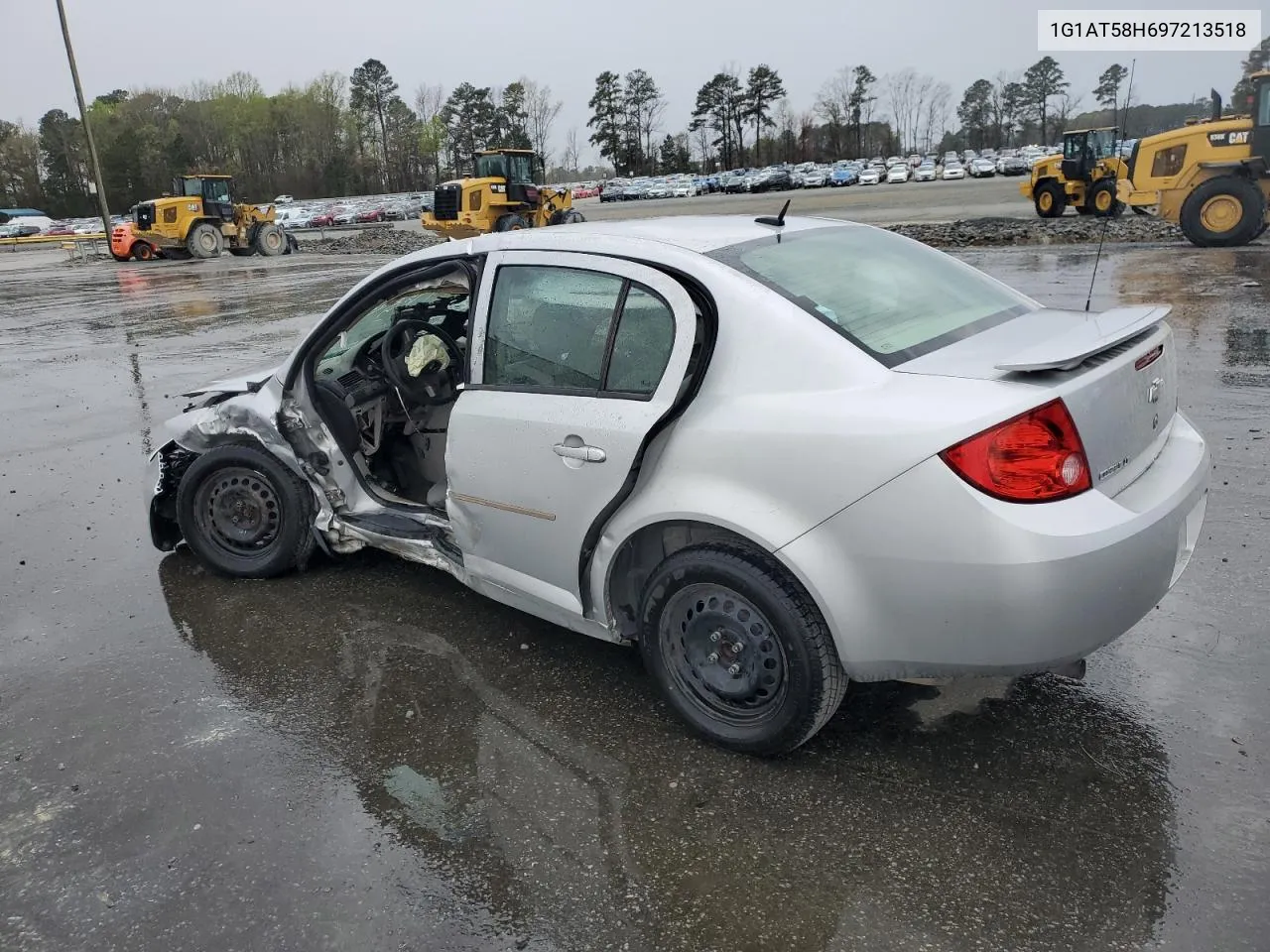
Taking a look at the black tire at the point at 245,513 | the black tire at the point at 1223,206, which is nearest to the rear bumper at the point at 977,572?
the black tire at the point at 245,513

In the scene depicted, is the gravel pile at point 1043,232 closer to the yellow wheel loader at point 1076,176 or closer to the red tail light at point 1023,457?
the yellow wheel loader at point 1076,176

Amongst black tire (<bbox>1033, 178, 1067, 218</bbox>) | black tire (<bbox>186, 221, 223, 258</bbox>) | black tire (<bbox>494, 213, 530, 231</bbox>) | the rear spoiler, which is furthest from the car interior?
black tire (<bbox>186, 221, 223, 258</bbox>)

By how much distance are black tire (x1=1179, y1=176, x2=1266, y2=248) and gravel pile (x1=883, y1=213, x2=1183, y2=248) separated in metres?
1.78

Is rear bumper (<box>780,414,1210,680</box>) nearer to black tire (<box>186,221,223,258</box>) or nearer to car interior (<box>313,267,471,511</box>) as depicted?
car interior (<box>313,267,471,511</box>)

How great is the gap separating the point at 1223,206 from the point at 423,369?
17448 mm

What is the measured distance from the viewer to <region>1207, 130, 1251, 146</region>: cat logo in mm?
16672

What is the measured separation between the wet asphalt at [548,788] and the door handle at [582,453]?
3.03ft

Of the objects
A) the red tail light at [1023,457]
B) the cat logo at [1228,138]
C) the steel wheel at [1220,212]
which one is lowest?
the steel wheel at [1220,212]

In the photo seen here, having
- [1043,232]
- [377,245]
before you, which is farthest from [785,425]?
[377,245]

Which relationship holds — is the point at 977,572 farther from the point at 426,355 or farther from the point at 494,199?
the point at 494,199

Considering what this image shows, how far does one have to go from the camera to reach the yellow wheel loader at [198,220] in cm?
3192

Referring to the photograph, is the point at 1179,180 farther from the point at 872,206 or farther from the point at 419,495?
the point at 872,206

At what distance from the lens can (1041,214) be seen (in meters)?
26.3

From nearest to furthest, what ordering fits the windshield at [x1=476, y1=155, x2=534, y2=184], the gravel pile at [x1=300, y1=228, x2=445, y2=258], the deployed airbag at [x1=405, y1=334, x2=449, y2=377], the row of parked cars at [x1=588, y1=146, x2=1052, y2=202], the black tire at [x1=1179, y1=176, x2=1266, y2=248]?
the deployed airbag at [x1=405, y1=334, x2=449, y2=377] < the black tire at [x1=1179, y1=176, x2=1266, y2=248] < the windshield at [x1=476, y1=155, x2=534, y2=184] < the gravel pile at [x1=300, y1=228, x2=445, y2=258] < the row of parked cars at [x1=588, y1=146, x2=1052, y2=202]
